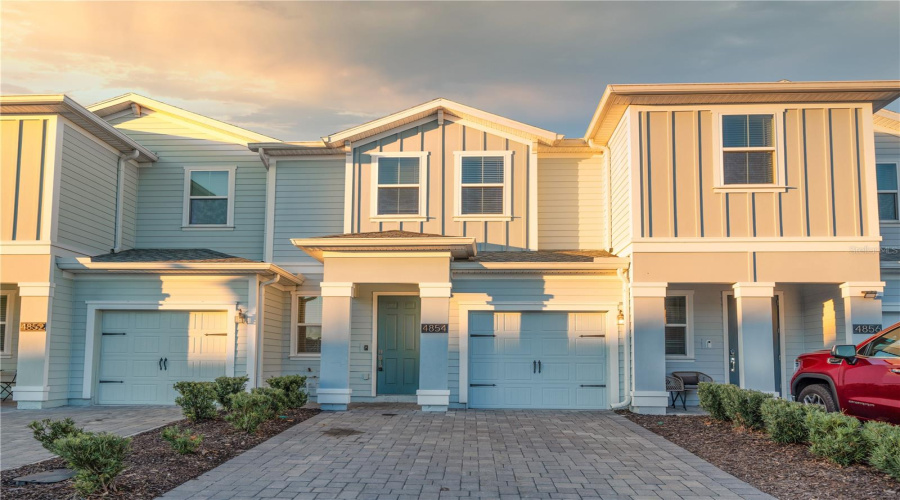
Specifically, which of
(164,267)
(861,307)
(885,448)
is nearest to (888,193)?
(861,307)

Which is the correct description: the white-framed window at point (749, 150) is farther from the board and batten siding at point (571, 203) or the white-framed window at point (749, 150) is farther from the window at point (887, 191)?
the window at point (887, 191)

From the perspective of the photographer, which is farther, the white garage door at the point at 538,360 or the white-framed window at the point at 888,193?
the white-framed window at the point at 888,193

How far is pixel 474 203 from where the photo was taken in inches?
575

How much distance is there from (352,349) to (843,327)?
951 centimetres

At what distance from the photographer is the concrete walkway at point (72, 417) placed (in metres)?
8.28

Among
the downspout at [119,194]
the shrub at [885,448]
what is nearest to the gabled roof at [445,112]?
the downspout at [119,194]

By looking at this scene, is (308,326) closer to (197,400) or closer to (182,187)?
(182,187)

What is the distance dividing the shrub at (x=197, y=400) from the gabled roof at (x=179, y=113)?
23.0ft

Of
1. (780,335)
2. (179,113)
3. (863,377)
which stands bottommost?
(863,377)

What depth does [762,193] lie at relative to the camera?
1232 centimetres

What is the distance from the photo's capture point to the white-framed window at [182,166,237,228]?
1562 cm

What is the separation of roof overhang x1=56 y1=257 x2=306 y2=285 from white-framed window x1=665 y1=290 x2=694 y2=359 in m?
7.97

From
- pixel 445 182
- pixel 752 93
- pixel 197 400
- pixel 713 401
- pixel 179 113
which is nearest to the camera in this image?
pixel 197 400

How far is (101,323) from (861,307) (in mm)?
14587
